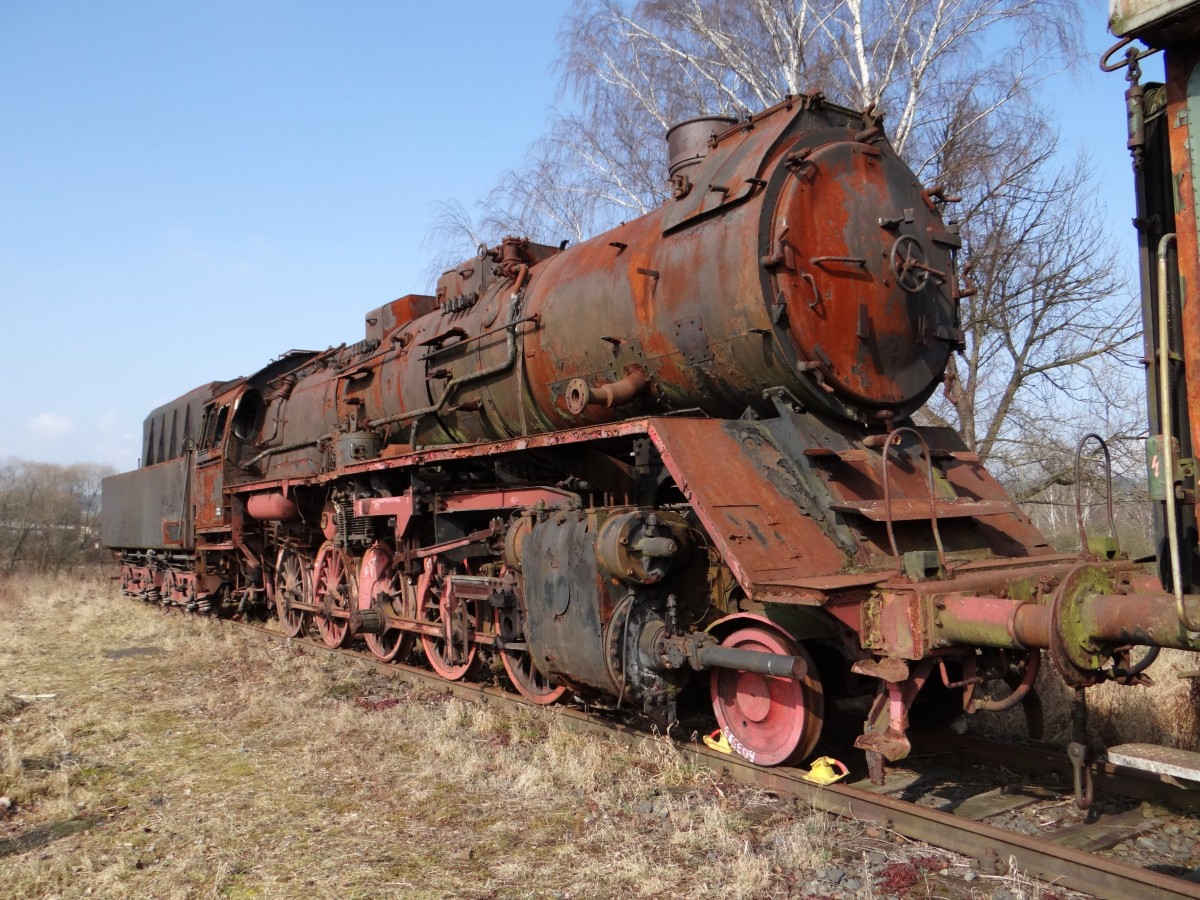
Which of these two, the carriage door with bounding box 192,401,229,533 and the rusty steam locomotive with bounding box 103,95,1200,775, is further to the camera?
the carriage door with bounding box 192,401,229,533

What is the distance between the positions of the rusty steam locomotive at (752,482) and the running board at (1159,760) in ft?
1.07

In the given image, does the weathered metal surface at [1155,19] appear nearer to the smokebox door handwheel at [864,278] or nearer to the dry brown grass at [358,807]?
the smokebox door handwheel at [864,278]

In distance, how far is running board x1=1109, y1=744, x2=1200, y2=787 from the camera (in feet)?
10.9

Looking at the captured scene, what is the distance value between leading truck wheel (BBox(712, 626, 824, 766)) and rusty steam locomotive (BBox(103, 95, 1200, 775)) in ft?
0.05

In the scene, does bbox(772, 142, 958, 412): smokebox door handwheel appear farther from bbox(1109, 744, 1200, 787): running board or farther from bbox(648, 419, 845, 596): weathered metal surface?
bbox(1109, 744, 1200, 787): running board

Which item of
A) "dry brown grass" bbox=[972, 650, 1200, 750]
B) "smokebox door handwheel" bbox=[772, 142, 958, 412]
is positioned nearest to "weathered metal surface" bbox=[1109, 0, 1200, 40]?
"smokebox door handwheel" bbox=[772, 142, 958, 412]

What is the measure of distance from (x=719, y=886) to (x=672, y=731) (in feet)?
7.14

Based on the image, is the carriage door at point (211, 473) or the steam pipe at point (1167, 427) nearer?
the steam pipe at point (1167, 427)

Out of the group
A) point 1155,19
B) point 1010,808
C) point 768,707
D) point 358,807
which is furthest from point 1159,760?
point 358,807

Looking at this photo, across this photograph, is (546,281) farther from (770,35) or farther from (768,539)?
(770,35)

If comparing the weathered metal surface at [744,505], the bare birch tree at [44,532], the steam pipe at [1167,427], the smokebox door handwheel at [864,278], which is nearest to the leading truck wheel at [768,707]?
the weathered metal surface at [744,505]

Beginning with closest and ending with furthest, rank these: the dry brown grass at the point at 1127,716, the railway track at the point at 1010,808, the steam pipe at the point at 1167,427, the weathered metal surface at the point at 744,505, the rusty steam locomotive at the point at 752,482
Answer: the steam pipe at the point at 1167,427
the railway track at the point at 1010,808
the rusty steam locomotive at the point at 752,482
the weathered metal surface at the point at 744,505
the dry brown grass at the point at 1127,716

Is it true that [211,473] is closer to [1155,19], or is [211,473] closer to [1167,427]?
[1167,427]

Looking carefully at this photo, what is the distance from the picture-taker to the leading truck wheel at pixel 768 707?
4.90 m
